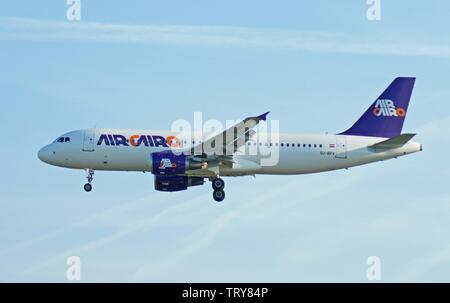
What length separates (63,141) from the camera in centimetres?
8675

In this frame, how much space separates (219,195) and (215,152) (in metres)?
3.04

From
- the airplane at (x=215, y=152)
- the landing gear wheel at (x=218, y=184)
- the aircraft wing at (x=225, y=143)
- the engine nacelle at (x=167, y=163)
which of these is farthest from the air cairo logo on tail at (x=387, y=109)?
the engine nacelle at (x=167, y=163)

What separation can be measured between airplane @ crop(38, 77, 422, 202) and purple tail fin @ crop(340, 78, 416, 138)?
4.1 inches

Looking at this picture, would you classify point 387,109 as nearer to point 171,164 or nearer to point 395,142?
point 395,142

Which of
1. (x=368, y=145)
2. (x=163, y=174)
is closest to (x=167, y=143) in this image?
(x=163, y=174)

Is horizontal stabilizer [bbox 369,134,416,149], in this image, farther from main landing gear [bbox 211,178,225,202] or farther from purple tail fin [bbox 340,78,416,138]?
main landing gear [bbox 211,178,225,202]

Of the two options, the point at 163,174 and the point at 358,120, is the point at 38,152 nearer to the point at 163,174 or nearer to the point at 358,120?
the point at 163,174

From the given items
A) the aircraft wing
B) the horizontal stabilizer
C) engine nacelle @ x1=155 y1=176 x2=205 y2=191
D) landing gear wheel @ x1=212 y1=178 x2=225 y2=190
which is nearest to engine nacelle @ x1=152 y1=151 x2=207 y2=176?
the aircraft wing

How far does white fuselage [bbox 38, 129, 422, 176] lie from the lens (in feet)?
279

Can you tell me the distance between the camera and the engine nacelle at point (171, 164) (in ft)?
276

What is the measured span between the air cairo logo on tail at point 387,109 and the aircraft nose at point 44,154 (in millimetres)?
24311

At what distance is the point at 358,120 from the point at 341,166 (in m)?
4.48

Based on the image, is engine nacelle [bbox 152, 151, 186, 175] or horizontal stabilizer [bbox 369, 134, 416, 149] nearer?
engine nacelle [bbox 152, 151, 186, 175]

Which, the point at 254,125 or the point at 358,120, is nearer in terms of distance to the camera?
the point at 254,125
